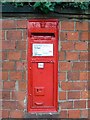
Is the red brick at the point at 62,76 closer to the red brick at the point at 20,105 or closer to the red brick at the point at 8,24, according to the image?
the red brick at the point at 20,105

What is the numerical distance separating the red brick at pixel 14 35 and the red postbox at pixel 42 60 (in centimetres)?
Answer: 11

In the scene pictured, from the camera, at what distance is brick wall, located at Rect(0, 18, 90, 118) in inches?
139

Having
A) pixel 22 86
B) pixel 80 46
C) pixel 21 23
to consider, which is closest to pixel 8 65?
pixel 22 86

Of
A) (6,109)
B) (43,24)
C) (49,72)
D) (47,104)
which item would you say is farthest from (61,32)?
(6,109)

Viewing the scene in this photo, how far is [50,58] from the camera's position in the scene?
3.54 meters

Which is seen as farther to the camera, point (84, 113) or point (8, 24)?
point (84, 113)

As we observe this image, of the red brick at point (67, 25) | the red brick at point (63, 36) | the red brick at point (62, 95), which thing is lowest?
the red brick at point (62, 95)

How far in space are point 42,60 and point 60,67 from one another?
0.71 feet

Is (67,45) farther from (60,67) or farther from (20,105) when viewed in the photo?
(20,105)

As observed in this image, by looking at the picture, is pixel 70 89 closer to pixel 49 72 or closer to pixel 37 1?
pixel 49 72

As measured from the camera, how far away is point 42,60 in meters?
3.54

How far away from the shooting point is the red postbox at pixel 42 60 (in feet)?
11.6

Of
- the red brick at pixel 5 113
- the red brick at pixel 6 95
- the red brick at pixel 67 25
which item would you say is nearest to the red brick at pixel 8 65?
the red brick at pixel 6 95

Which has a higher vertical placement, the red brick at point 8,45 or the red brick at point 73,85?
the red brick at point 8,45
